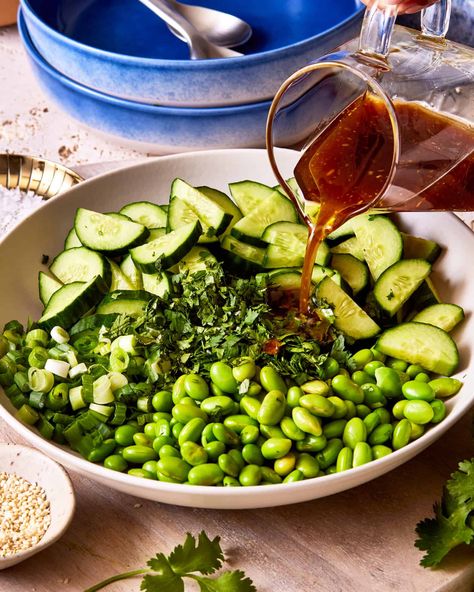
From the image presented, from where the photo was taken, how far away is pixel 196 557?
80.3 inches

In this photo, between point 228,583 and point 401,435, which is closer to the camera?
point 228,583

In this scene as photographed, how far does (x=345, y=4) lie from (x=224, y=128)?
3.51ft

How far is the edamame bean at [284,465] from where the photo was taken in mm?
2140

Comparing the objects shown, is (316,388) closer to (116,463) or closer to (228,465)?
(228,465)

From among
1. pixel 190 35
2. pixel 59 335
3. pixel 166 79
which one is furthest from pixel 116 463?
pixel 190 35

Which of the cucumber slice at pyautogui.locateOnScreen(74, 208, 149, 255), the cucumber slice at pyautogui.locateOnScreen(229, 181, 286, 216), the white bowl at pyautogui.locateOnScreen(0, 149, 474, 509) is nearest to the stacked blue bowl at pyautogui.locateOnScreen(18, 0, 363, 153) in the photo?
the white bowl at pyautogui.locateOnScreen(0, 149, 474, 509)

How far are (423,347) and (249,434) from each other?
582mm

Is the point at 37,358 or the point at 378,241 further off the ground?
the point at 378,241

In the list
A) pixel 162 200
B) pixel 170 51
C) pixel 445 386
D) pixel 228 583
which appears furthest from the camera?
pixel 170 51

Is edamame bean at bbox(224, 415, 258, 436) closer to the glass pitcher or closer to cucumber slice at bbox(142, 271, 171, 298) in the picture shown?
cucumber slice at bbox(142, 271, 171, 298)

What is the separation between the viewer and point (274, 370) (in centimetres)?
235

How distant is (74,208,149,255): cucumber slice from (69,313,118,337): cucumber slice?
0.99ft

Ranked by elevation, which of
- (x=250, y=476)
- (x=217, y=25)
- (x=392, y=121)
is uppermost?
(x=392, y=121)

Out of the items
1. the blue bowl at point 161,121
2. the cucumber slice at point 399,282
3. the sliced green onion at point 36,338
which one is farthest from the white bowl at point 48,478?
the blue bowl at point 161,121
